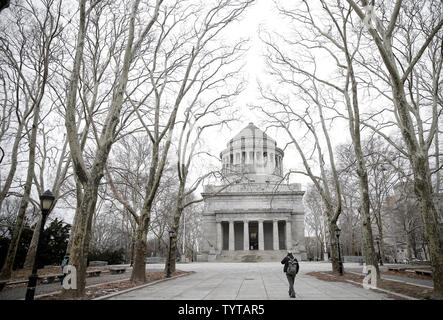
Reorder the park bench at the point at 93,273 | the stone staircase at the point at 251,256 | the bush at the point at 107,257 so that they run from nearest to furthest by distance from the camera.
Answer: the park bench at the point at 93,273, the bush at the point at 107,257, the stone staircase at the point at 251,256

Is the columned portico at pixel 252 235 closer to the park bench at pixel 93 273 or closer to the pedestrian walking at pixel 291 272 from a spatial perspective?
the park bench at pixel 93 273

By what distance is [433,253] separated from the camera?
8109 mm

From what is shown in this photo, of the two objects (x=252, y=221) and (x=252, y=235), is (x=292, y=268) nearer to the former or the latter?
(x=252, y=221)

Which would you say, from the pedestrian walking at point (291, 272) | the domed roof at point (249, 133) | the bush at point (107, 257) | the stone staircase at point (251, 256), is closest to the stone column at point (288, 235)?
the stone staircase at point (251, 256)

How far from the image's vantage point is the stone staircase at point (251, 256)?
3877 cm

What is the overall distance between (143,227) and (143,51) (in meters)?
8.59

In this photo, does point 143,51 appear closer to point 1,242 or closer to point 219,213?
point 1,242

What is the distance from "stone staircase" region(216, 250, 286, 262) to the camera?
3877 centimetres

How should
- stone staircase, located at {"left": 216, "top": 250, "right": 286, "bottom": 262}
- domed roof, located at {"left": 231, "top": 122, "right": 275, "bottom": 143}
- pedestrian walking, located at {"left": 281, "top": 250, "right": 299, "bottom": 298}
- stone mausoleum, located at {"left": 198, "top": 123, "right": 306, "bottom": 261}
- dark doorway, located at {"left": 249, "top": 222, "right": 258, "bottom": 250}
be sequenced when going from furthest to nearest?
domed roof, located at {"left": 231, "top": 122, "right": 275, "bottom": 143}, dark doorway, located at {"left": 249, "top": 222, "right": 258, "bottom": 250}, stone mausoleum, located at {"left": 198, "top": 123, "right": 306, "bottom": 261}, stone staircase, located at {"left": 216, "top": 250, "right": 286, "bottom": 262}, pedestrian walking, located at {"left": 281, "top": 250, "right": 299, "bottom": 298}

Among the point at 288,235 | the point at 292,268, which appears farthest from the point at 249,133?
the point at 292,268

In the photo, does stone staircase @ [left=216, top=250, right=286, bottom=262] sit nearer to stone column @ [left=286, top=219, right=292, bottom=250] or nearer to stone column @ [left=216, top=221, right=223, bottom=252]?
stone column @ [left=216, top=221, right=223, bottom=252]

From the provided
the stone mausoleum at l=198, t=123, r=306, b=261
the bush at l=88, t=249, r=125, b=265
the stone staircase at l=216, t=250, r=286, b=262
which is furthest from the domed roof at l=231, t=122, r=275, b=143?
the bush at l=88, t=249, r=125, b=265
